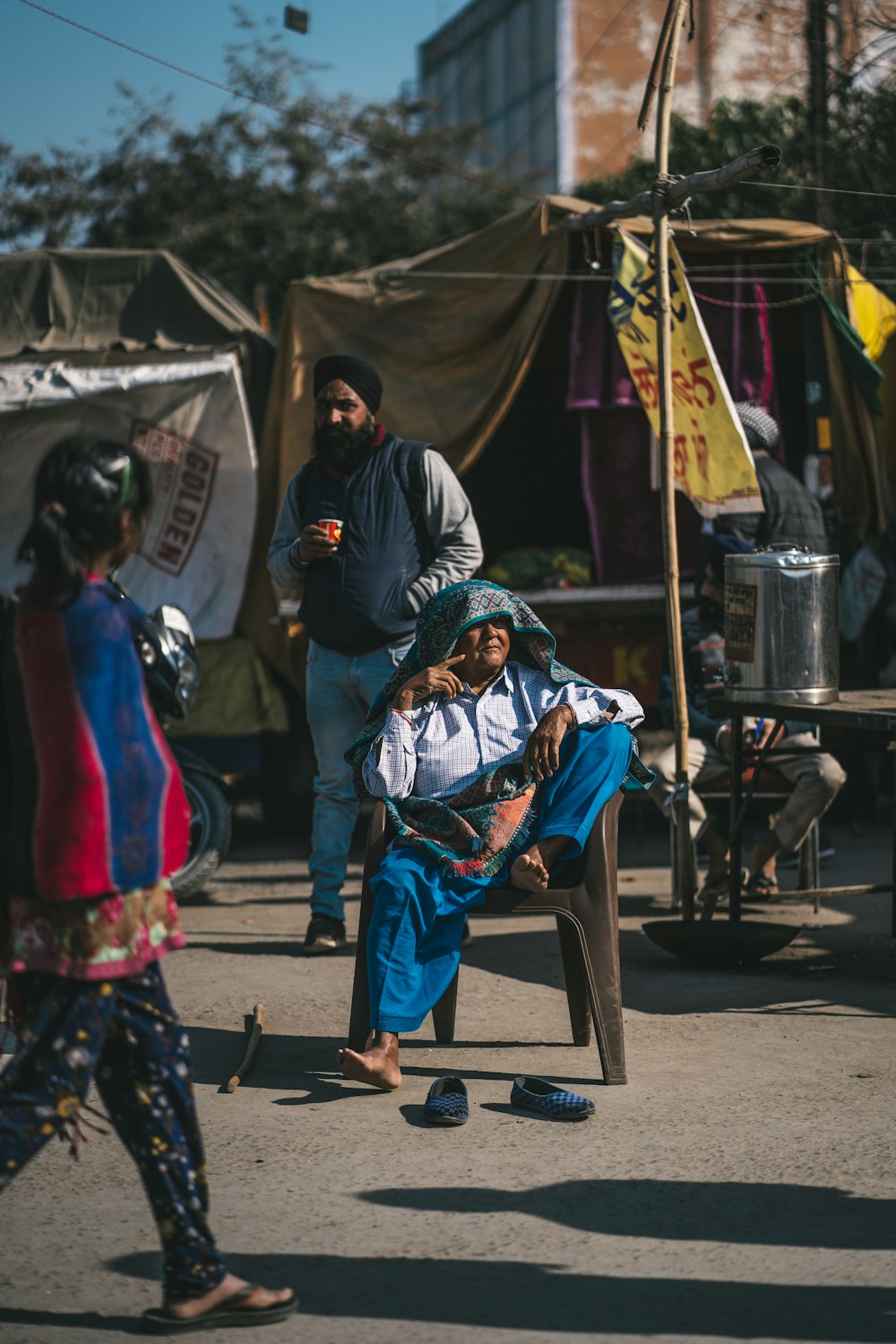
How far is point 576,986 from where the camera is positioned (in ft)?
16.1

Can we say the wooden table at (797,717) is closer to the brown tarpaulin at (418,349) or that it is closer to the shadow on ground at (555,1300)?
the shadow on ground at (555,1300)

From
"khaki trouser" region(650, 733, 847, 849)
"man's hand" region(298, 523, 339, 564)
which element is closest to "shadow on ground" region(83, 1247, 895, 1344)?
"man's hand" region(298, 523, 339, 564)

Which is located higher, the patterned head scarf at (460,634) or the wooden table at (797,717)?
the patterned head scarf at (460,634)

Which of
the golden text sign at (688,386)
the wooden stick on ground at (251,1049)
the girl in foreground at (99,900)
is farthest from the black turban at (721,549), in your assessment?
the girl in foreground at (99,900)

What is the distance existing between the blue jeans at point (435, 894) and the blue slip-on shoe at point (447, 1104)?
0.19 metres

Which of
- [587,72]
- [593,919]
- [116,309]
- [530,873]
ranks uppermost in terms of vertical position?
[587,72]

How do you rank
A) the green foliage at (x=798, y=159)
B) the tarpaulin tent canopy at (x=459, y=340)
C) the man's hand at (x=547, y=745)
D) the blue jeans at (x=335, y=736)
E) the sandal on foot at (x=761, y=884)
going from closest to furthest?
1. the man's hand at (x=547, y=745)
2. the blue jeans at (x=335, y=736)
3. the sandal on foot at (x=761, y=884)
4. the tarpaulin tent canopy at (x=459, y=340)
5. the green foliage at (x=798, y=159)

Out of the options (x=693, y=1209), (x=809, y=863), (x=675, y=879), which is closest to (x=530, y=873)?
(x=693, y=1209)

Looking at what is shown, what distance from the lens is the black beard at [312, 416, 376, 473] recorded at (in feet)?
20.6

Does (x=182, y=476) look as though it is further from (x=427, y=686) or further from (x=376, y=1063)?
(x=376, y=1063)

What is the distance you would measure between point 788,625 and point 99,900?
3.47m

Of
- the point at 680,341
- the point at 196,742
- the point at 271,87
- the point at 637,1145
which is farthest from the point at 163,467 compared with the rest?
the point at 271,87

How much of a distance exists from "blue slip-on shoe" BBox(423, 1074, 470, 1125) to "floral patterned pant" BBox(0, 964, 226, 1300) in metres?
1.25

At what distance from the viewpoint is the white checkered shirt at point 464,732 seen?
483 cm
